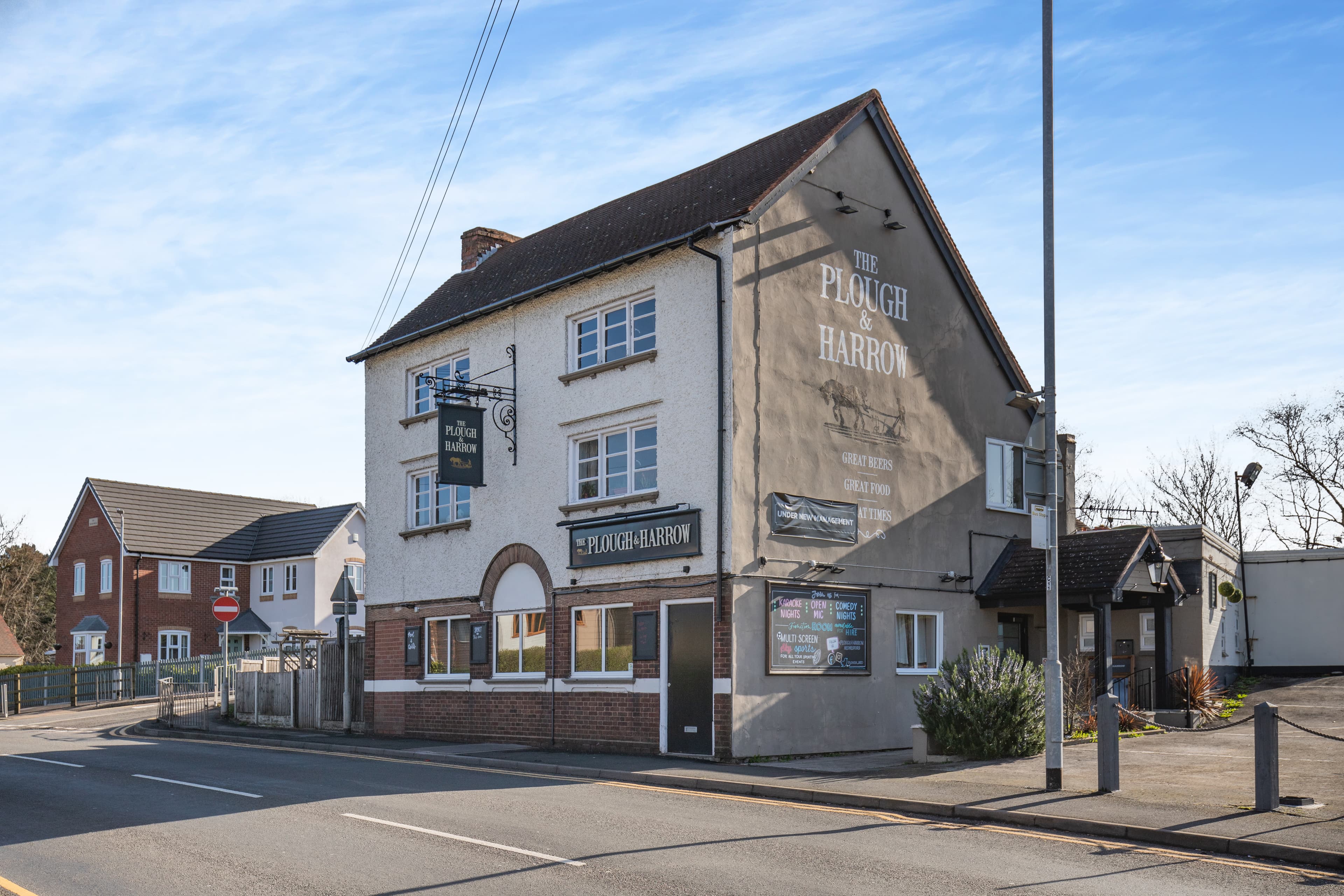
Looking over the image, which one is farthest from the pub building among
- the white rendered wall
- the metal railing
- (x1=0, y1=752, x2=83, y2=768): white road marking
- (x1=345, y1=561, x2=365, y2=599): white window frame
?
(x1=345, y1=561, x2=365, y2=599): white window frame

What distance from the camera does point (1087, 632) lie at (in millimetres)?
26375

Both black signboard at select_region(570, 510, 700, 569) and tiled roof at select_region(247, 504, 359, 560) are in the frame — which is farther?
tiled roof at select_region(247, 504, 359, 560)

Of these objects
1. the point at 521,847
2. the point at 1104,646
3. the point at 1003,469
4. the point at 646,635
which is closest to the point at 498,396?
the point at 646,635

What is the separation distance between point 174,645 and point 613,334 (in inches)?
1496

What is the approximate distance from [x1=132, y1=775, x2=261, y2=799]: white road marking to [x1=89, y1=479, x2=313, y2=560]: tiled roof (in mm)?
37886

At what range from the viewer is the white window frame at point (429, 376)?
2555cm

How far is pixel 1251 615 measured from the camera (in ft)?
106

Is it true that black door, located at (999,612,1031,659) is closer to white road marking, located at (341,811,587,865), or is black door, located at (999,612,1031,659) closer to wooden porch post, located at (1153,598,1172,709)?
wooden porch post, located at (1153,598,1172,709)

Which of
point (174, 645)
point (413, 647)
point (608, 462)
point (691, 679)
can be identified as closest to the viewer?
point (691, 679)

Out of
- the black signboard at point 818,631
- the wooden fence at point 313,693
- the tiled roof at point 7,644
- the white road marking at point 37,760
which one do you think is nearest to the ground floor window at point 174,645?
the tiled roof at point 7,644

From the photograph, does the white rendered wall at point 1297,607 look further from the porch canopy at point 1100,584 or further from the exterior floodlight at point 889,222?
the exterior floodlight at point 889,222

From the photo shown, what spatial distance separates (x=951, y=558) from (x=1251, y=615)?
1398 centimetres

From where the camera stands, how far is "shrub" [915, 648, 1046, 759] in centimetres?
1750

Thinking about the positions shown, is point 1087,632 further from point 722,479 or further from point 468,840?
point 468,840
